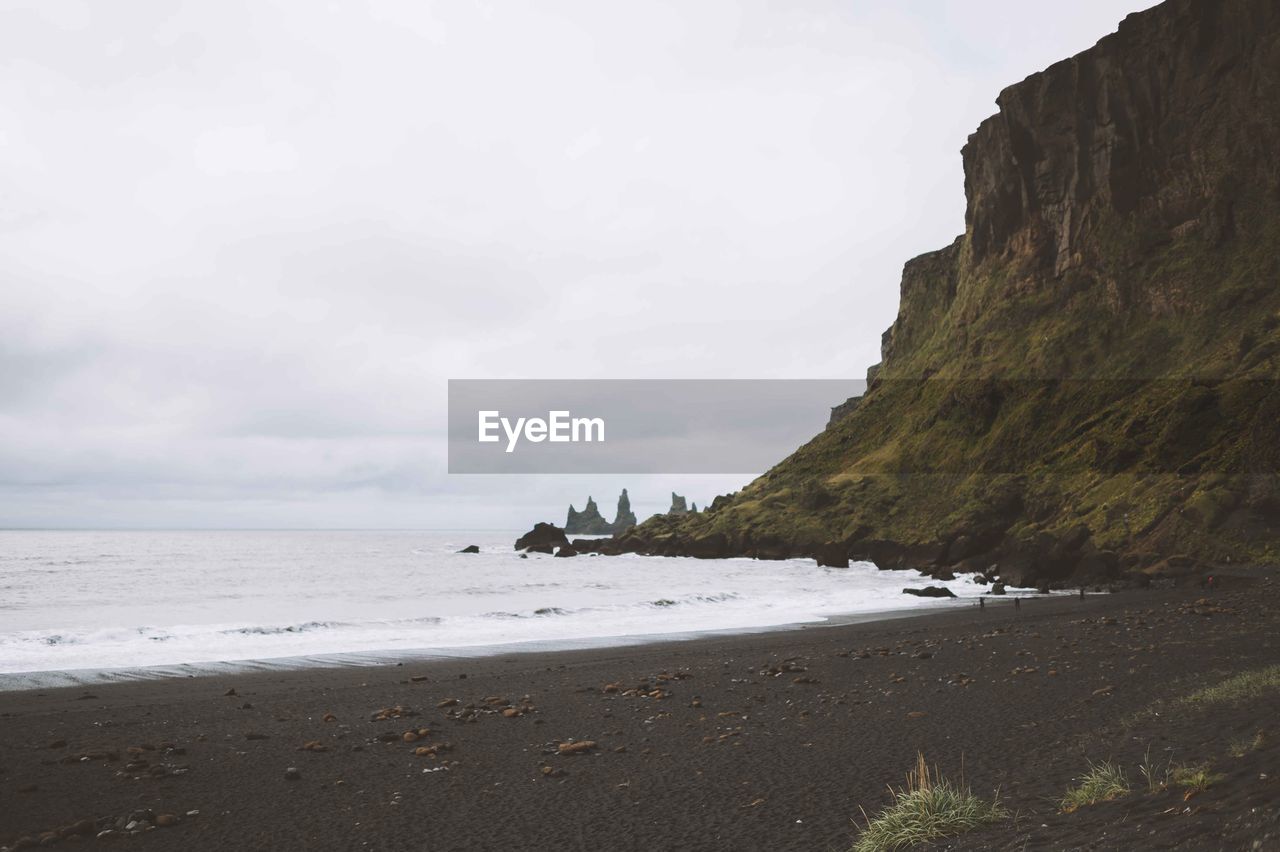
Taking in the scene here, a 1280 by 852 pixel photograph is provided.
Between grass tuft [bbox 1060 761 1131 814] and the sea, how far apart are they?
1750 centimetres

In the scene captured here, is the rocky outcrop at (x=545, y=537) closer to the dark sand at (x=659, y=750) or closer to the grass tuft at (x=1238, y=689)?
the dark sand at (x=659, y=750)

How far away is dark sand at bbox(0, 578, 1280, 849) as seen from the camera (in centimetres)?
724

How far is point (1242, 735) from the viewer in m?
8.04

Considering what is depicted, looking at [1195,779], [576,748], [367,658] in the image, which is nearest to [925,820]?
[1195,779]

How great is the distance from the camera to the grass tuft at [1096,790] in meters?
6.46

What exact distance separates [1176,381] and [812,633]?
52467mm

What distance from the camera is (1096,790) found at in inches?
263

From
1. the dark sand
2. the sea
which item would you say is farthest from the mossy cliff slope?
the dark sand

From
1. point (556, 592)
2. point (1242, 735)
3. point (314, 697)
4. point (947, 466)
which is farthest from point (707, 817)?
point (947, 466)

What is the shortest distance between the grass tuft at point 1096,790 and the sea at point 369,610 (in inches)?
689

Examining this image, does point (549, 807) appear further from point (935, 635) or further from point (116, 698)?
point (935, 635)

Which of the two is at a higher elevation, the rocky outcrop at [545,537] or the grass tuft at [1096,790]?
Answer: the rocky outcrop at [545,537]

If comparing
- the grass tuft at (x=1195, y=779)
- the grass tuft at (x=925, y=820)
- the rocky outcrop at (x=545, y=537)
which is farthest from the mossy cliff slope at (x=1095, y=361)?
the grass tuft at (x=925, y=820)

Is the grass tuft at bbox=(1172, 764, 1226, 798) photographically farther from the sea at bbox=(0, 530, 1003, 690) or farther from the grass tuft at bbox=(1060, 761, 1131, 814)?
the sea at bbox=(0, 530, 1003, 690)
